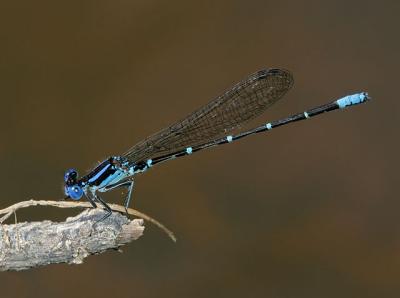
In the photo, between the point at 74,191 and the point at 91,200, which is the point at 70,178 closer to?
the point at 74,191

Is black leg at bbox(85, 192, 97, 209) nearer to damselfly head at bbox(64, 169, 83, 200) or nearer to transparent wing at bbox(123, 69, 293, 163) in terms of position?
damselfly head at bbox(64, 169, 83, 200)

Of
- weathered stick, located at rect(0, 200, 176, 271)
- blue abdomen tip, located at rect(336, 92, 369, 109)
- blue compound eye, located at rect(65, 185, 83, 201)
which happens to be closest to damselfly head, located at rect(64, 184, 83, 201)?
blue compound eye, located at rect(65, 185, 83, 201)

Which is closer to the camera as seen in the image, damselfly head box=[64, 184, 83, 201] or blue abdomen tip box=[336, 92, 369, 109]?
damselfly head box=[64, 184, 83, 201]

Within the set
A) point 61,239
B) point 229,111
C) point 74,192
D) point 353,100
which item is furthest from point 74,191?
point 353,100

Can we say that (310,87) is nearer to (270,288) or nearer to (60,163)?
(270,288)

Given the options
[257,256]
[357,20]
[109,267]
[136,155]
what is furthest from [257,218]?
[357,20]

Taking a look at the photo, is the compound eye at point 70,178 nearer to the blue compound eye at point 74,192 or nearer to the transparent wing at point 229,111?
the blue compound eye at point 74,192
